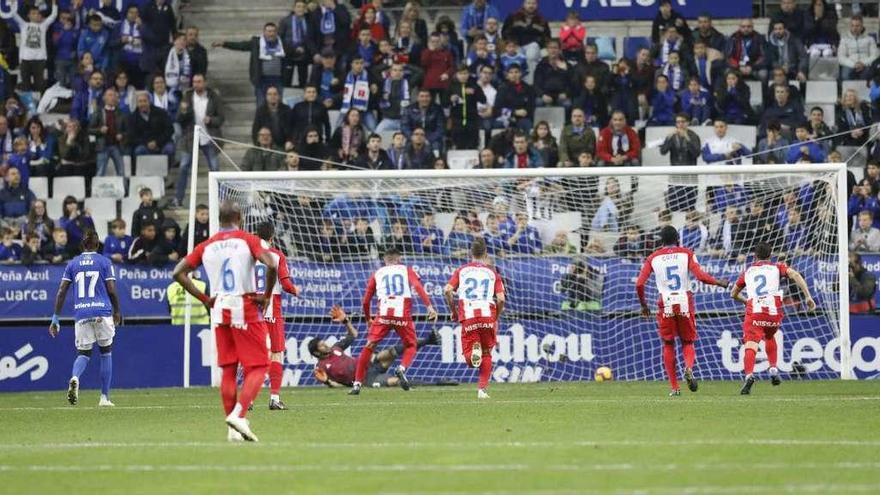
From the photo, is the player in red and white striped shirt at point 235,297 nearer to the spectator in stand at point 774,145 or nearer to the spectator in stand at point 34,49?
the spectator in stand at point 774,145

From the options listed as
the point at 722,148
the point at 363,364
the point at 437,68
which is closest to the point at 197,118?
the point at 437,68

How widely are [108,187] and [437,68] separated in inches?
257

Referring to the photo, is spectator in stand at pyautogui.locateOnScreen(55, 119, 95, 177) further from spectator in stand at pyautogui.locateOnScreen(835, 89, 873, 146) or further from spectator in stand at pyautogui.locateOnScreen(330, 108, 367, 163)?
spectator in stand at pyautogui.locateOnScreen(835, 89, 873, 146)

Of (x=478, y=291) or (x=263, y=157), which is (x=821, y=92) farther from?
(x=478, y=291)

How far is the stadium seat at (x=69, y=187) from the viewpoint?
3066cm

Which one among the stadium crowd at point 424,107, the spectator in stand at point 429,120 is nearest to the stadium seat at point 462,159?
the stadium crowd at point 424,107

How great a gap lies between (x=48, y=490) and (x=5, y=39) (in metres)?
23.6

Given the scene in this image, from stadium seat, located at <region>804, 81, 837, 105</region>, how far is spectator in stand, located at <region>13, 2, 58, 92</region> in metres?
14.9

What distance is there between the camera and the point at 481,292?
863 inches

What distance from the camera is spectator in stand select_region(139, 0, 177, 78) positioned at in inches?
1266

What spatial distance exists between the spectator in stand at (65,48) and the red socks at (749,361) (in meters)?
16.0

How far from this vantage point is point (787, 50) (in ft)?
103

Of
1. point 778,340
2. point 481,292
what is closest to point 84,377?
point 481,292

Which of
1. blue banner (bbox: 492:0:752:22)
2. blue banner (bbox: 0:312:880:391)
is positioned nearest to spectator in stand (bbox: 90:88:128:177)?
blue banner (bbox: 0:312:880:391)
